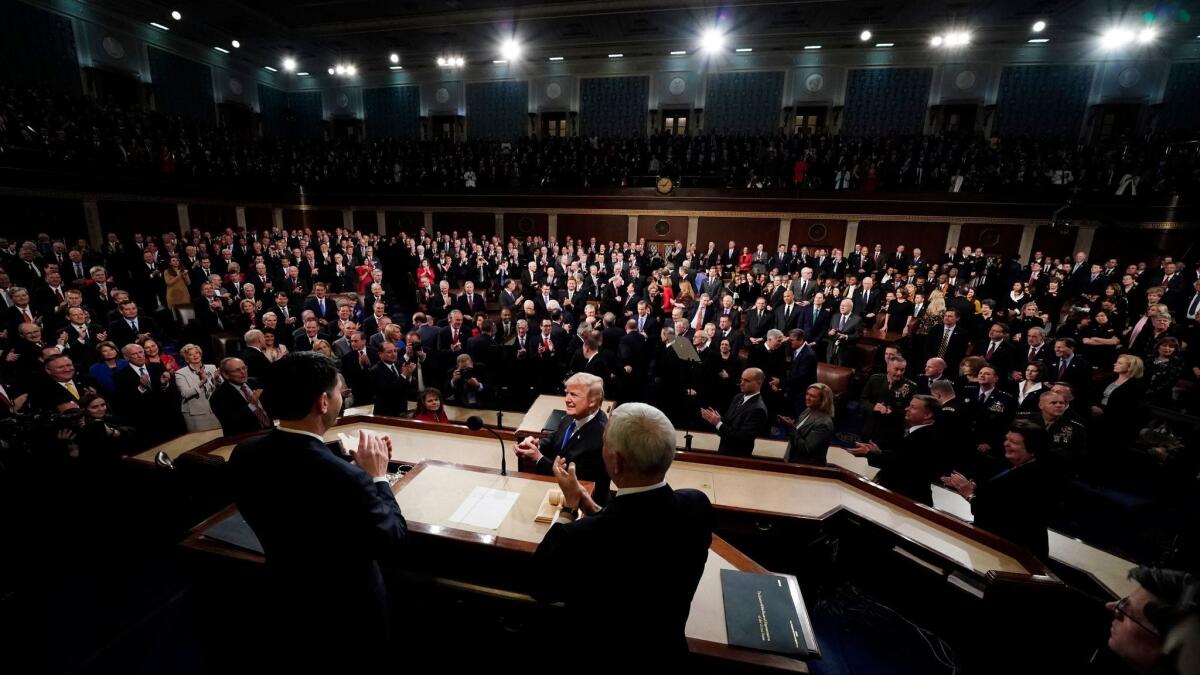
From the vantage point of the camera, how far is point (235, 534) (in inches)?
94.7

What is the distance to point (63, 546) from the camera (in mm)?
3820

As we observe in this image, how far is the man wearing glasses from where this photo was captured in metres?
1.22

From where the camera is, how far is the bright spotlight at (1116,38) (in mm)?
14953

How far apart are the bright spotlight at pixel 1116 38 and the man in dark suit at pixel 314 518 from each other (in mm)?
23791

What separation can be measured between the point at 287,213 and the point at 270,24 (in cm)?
674

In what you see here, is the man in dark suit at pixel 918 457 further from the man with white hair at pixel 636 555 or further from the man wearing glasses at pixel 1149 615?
the man with white hair at pixel 636 555

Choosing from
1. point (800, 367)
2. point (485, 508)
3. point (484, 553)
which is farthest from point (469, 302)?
point (484, 553)

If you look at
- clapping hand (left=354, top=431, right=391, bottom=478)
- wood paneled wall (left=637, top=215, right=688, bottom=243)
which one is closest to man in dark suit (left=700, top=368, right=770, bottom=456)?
clapping hand (left=354, top=431, right=391, bottom=478)

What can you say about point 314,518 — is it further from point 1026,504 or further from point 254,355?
point 254,355

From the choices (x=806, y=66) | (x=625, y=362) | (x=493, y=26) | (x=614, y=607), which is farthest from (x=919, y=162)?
(x=614, y=607)

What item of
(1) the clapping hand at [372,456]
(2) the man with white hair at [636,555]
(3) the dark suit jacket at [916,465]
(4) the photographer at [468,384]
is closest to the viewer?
(2) the man with white hair at [636,555]

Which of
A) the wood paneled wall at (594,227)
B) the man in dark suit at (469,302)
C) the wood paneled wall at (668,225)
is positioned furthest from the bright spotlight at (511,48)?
the man in dark suit at (469,302)

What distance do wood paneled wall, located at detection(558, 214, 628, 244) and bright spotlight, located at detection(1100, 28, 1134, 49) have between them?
16361 millimetres

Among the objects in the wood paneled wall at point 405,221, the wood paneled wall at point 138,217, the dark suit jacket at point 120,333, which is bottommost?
the dark suit jacket at point 120,333
